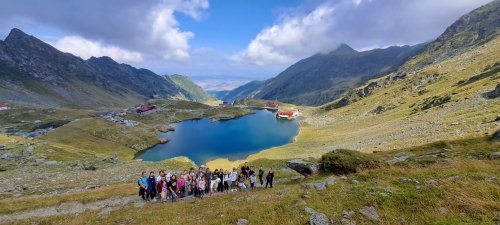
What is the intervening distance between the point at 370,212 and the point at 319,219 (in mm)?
2982

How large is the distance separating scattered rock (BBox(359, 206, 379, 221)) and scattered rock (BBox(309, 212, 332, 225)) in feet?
6.81

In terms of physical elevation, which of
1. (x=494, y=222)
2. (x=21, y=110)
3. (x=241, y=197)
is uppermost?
(x=21, y=110)

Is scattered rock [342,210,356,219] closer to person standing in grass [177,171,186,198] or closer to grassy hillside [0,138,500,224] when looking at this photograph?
grassy hillside [0,138,500,224]

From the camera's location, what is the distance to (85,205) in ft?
120

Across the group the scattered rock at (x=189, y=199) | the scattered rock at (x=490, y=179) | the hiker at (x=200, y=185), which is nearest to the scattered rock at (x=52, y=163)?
the scattered rock at (x=189, y=199)

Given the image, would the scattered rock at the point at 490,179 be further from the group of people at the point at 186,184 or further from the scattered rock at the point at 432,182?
the group of people at the point at 186,184

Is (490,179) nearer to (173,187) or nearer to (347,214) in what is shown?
(347,214)

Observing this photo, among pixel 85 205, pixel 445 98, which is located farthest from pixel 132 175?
pixel 445 98

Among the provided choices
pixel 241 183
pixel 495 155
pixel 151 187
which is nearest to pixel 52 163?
pixel 151 187

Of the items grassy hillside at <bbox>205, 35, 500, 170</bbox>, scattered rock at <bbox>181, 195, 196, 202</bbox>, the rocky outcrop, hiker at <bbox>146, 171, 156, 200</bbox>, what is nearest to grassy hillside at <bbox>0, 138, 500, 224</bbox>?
hiker at <bbox>146, 171, 156, 200</bbox>

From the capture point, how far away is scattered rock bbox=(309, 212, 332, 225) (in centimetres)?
1730

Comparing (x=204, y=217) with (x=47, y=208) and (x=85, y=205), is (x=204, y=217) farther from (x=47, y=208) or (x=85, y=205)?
(x=47, y=208)

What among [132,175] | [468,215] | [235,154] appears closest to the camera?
[468,215]

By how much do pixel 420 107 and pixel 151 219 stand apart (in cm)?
12945
